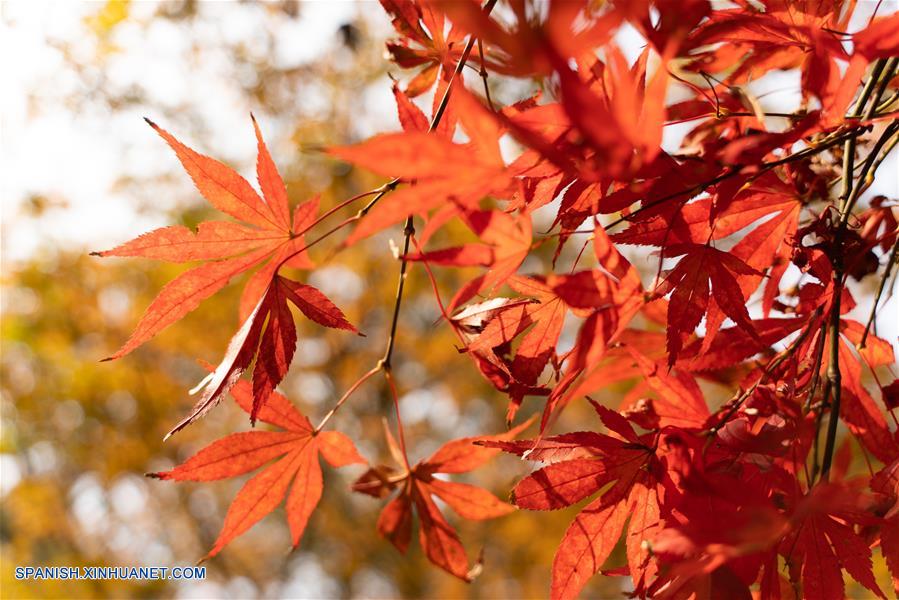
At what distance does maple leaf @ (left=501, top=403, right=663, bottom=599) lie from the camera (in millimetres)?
511

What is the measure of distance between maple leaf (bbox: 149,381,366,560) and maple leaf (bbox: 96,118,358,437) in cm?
12

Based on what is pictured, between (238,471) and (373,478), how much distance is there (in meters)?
0.16

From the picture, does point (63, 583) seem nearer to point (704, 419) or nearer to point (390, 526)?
point (390, 526)

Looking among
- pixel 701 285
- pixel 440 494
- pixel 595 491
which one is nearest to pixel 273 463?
pixel 440 494

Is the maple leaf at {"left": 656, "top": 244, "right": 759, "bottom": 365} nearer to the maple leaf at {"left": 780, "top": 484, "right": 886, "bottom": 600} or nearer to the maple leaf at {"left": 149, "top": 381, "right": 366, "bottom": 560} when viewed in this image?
the maple leaf at {"left": 780, "top": 484, "right": 886, "bottom": 600}

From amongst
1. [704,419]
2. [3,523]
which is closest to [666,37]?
[704,419]

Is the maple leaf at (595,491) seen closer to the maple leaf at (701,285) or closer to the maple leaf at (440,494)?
the maple leaf at (701,285)

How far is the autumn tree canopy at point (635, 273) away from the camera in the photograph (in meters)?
0.33

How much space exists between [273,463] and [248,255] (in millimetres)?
208

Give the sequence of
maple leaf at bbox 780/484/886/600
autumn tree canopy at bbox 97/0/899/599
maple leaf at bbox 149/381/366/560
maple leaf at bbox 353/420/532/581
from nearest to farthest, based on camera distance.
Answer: autumn tree canopy at bbox 97/0/899/599
maple leaf at bbox 780/484/886/600
maple leaf at bbox 149/381/366/560
maple leaf at bbox 353/420/532/581

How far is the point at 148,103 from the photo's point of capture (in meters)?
3.22

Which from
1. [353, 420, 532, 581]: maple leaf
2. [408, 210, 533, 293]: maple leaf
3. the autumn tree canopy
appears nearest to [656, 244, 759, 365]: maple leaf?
the autumn tree canopy

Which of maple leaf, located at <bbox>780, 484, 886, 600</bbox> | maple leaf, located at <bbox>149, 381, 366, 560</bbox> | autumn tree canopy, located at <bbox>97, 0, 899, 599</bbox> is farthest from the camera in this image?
maple leaf, located at <bbox>149, 381, 366, 560</bbox>

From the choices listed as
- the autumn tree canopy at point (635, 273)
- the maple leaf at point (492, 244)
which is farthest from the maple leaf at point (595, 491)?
the maple leaf at point (492, 244)
